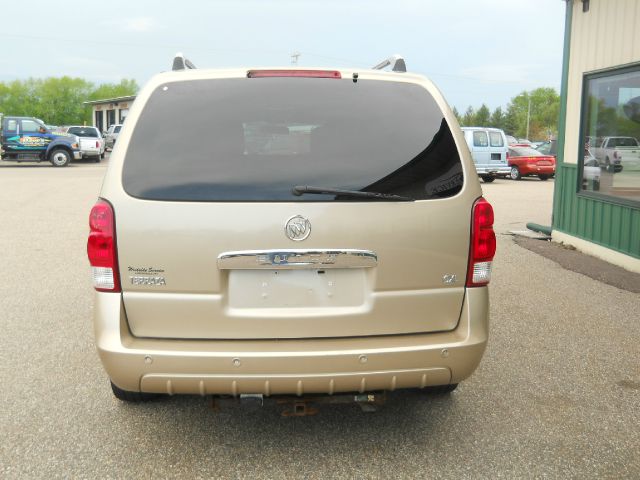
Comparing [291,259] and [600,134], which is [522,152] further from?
[291,259]

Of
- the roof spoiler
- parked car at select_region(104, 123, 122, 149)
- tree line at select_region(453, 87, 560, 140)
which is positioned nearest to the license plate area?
the roof spoiler

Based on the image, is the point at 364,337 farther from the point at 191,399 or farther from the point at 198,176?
the point at 191,399

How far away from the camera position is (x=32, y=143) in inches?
1193

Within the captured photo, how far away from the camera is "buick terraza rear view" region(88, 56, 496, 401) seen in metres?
A: 2.92

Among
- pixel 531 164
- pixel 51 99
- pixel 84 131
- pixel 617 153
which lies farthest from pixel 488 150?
pixel 51 99

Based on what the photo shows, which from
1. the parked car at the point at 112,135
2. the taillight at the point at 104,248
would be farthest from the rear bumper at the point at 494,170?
the parked car at the point at 112,135

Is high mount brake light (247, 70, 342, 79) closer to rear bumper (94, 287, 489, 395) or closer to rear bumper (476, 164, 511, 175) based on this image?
rear bumper (94, 287, 489, 395)

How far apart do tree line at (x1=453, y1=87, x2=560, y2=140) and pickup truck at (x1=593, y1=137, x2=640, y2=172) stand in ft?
373

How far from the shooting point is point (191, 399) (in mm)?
4039

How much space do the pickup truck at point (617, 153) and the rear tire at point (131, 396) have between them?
651 cm

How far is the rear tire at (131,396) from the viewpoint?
3787mm

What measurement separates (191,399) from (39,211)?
11.3 m

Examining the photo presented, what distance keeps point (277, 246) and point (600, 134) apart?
24.5ft

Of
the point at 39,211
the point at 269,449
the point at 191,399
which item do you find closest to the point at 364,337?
the point at 269,449
